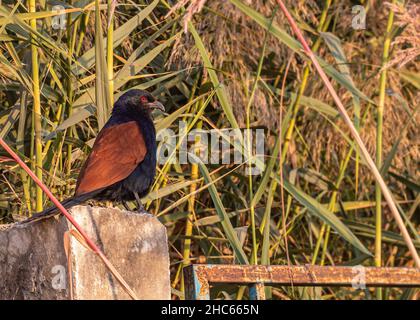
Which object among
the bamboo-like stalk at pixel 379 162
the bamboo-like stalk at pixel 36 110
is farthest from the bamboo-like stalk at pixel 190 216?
the bamboo-like stalk at pixel 36 110

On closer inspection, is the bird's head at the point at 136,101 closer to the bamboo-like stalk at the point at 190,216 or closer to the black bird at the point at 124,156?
the black bird at the point at 124,156

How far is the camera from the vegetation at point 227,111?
9.32ft

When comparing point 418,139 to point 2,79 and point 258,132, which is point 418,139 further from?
point 2,79

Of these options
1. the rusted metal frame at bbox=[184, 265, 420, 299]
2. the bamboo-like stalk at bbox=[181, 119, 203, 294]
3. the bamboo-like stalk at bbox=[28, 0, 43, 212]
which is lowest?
the rusted metal frame at bbox=[184, 265, 420, 299]

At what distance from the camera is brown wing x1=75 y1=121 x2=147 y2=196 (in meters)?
2.68

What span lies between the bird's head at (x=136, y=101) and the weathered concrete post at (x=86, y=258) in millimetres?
1112

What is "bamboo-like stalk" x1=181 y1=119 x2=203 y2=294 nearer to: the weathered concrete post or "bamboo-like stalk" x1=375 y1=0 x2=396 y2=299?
"bamboo-like stalk" x1=375 y1=0 x2=396 y2=299

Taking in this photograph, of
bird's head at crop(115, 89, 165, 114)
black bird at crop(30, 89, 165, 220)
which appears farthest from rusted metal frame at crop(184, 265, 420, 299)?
bird's head at crop(115, 89, 165, 114)

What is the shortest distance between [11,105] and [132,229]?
145cm

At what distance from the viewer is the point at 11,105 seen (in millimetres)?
3373

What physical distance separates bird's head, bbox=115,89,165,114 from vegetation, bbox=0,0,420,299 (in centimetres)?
6
